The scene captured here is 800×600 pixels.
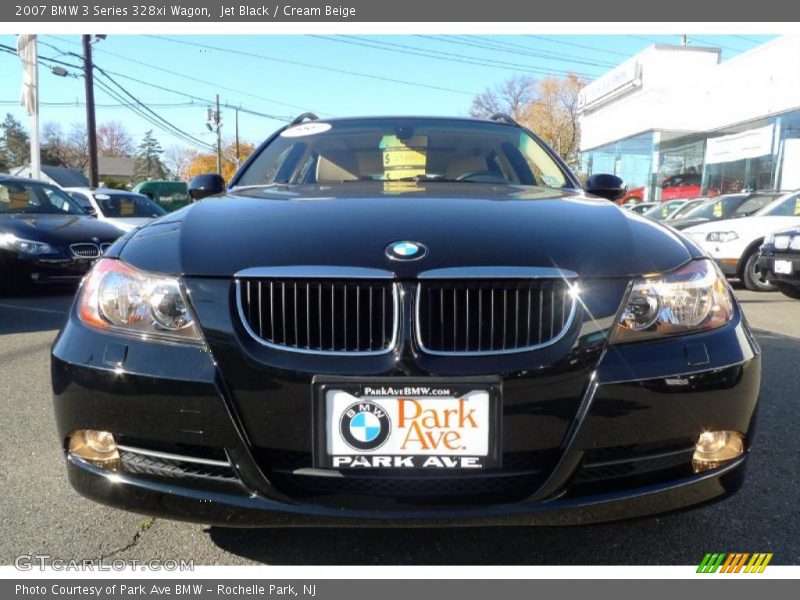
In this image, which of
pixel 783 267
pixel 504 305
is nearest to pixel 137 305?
pixel 504 305

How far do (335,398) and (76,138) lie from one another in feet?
299

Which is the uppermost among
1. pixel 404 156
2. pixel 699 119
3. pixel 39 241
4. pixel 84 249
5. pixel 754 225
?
pixel 699 119

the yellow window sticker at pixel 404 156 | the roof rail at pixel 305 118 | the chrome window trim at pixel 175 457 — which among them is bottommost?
the chrome window trim at pixel 175 457

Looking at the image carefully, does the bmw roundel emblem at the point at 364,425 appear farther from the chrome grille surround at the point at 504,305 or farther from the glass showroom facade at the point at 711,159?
the glass showroom facade at the point at 711,159

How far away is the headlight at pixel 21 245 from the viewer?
732cm

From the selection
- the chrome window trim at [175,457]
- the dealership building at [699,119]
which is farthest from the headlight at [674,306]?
the dealership building at [699,119]

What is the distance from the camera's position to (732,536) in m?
2.11

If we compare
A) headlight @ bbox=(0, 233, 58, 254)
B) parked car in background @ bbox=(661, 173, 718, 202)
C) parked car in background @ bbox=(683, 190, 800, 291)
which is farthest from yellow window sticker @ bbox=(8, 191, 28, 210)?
parked car in background @ bbox=(661, 173, 718, 202)

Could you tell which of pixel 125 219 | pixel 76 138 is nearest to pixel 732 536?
pixel 125 219

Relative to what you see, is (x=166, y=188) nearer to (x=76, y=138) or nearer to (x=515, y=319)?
(x=515, y=319)

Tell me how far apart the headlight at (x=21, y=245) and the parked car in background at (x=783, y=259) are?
334 inches

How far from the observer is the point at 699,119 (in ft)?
81.8

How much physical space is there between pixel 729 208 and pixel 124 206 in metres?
10.4

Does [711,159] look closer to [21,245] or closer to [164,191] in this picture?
[21,245]
